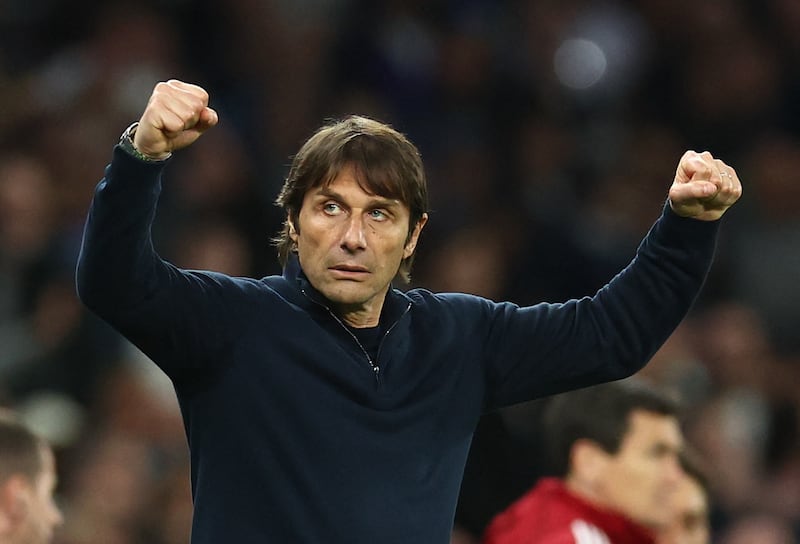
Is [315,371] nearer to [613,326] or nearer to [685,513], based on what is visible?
[613,326]

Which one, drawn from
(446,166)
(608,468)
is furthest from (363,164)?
(446,166)

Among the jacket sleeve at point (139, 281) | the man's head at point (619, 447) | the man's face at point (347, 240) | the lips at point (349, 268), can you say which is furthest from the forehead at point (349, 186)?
the man's head at point (619, 447)

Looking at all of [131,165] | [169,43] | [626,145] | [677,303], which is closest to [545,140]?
[626,145]

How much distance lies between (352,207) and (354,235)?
0.19ft

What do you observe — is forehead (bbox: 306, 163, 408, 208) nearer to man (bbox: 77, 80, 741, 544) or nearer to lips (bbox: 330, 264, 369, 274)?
man (bbox: 77, 80, 741, 544)

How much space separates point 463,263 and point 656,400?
9.01 feet

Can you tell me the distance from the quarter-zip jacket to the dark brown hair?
17 cm

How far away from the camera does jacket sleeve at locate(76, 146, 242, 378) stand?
2.66 metres

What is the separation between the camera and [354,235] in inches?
116

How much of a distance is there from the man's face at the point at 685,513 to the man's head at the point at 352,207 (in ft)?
4.87

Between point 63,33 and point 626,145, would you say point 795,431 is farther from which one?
point 63,33

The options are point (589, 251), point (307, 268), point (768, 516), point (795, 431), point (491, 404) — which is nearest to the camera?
point (307, 268)

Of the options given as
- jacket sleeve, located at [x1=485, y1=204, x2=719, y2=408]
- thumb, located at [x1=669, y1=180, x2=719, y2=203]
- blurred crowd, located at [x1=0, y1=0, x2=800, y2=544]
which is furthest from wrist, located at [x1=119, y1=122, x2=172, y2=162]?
blurred crowd, located at [x1=0, y1=0, x2=800, y2=544]

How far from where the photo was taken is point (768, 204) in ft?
25.0
